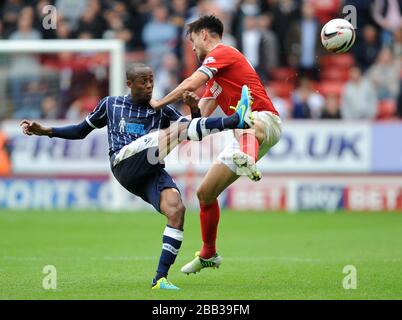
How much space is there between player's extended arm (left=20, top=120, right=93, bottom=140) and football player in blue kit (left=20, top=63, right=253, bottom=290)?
0.01 meters

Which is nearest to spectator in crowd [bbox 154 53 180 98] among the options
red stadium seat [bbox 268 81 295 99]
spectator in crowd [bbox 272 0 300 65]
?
red stadium seat [bbox 268 81 295 99]

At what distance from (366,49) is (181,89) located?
13217 mm

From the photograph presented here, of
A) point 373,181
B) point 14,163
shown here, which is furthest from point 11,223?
point 373,181

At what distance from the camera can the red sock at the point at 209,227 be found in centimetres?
1043

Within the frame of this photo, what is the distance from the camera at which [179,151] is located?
64.6ft

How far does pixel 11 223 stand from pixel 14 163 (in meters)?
3.41

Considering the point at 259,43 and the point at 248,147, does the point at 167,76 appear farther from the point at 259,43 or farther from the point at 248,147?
the point at 248,147

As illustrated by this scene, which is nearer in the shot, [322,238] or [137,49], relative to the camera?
[322,238]

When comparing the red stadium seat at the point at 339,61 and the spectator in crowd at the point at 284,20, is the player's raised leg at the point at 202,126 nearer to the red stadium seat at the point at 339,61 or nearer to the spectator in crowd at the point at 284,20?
the spectator in crowd at the point at 284,20

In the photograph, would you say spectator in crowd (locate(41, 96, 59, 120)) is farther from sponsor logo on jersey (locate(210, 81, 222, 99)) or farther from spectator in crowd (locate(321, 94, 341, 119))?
sponsor logo on jersey (locate(210, 81, 222, 99))

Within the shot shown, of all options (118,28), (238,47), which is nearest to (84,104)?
(118,28)

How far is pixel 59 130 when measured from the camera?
1005cm
